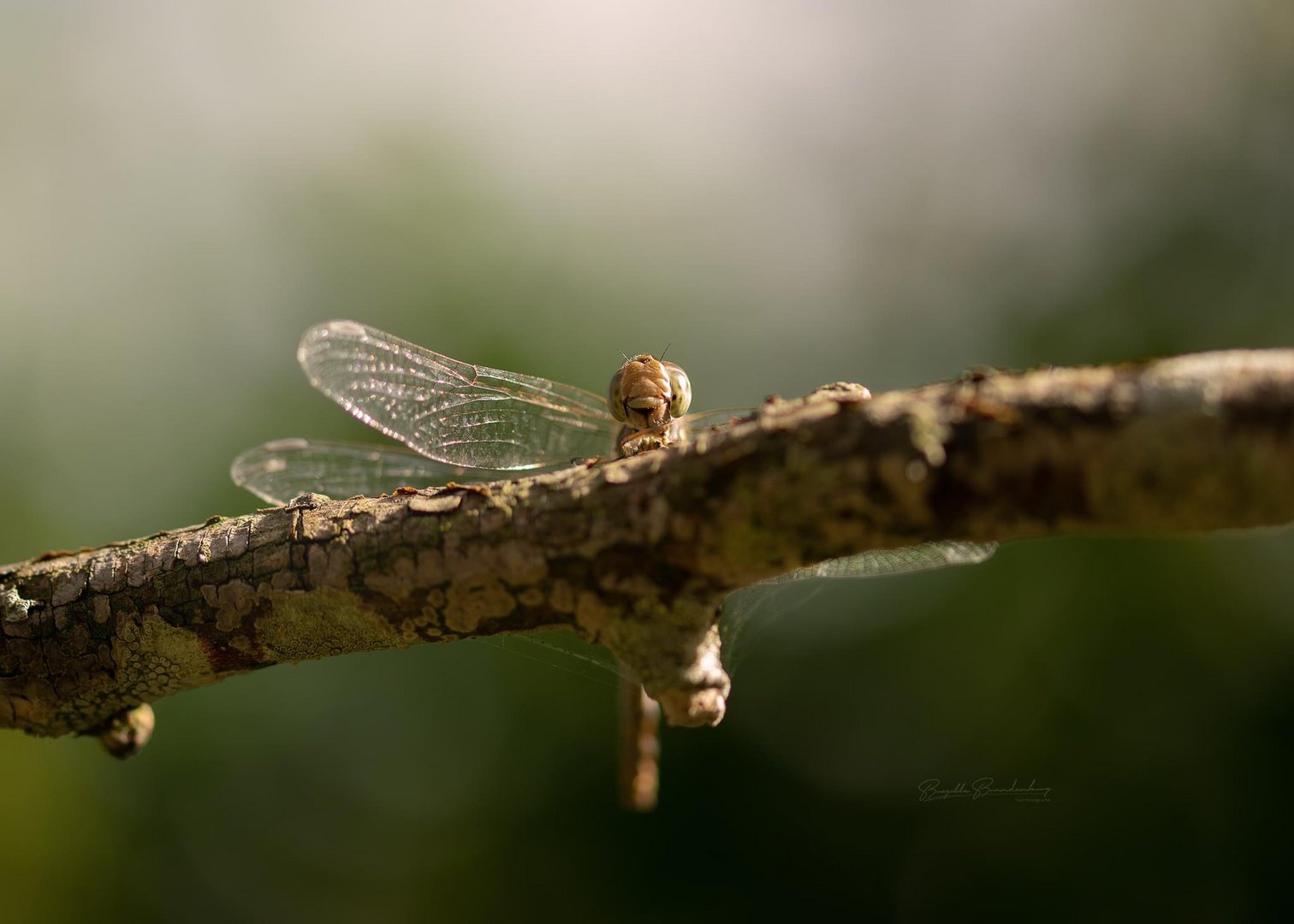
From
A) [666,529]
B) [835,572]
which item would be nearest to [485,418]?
[835,572]

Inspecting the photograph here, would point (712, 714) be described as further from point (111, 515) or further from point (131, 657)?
point (111, 515)

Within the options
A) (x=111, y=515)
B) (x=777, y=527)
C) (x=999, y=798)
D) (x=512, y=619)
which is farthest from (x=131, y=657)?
(x=111, y=515)

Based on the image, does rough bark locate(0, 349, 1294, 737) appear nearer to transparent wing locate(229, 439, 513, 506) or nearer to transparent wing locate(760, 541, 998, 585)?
transparent wing locate(760, 541, 998, 585)

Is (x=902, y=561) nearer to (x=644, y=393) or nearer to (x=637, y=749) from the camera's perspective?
(x=644, y=393)

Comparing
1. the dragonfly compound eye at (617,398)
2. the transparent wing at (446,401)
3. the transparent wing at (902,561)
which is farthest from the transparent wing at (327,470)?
the transparent wing at (902,561)

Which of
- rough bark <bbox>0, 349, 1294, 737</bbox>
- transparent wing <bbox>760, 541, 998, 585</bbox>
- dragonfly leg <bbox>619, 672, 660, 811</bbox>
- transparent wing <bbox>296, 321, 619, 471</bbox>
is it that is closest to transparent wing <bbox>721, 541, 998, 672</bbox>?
transparent wing <bbox>760, 541, 998, 585</bbox>

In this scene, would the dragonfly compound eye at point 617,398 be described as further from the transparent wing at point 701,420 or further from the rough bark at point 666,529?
the rough bark at point 666,529
